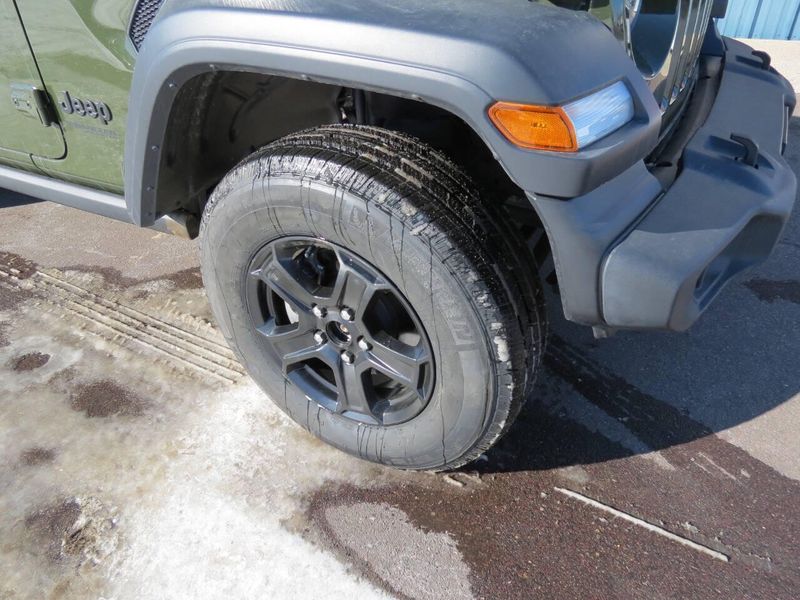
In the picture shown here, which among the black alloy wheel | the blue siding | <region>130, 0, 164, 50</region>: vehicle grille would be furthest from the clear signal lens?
the blue siding

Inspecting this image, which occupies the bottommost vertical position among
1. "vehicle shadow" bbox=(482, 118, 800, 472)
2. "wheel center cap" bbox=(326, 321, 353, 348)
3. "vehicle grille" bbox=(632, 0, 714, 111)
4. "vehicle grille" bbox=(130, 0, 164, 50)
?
"vehicle shadow" bbox=(482, 118, 800, 472)

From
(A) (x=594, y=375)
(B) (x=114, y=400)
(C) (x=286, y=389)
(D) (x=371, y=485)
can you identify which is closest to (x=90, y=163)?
(B) (x=114, y=400)

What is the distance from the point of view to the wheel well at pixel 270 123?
186 cm

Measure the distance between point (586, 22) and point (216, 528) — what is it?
1.69 meters

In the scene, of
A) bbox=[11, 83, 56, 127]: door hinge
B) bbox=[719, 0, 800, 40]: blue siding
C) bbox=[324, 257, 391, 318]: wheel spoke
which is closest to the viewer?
bbox=[324, 257, 391, 318]: wheel spoke

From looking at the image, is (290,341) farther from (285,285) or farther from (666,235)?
(666,235)

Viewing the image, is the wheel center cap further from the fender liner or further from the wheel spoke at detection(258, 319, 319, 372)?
the fender liner

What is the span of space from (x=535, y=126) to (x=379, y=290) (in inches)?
23.5

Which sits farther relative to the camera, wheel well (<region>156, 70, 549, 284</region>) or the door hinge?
the door hinge

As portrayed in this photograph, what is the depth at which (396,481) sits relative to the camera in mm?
2016

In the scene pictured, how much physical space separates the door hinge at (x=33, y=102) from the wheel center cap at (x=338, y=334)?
1.36 m

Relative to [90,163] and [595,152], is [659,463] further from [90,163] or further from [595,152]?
[90,163]

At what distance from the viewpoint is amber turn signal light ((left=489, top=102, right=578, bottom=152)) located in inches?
50.6

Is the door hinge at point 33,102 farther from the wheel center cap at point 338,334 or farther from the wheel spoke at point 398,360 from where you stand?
the wheel spoke at point 398,360
